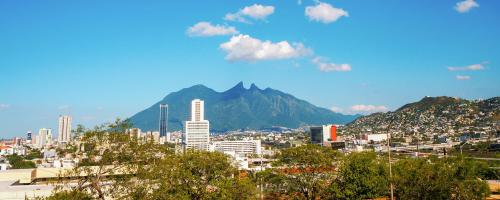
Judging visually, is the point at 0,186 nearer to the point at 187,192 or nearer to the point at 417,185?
the point at 187,192

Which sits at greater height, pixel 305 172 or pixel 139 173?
pixel 139 173

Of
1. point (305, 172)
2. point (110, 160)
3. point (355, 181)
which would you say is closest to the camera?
point (110, 160)

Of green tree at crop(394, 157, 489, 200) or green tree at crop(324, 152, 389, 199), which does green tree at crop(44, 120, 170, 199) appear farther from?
green tree at crop(394, 157, 489, 200)

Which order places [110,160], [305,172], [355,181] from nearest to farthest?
[110,160] → [305,172] → [355,181]

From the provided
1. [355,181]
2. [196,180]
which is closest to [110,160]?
[196,180]

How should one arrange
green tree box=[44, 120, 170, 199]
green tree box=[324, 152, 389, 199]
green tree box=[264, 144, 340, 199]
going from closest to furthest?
green tree box=[44, 120, 170, 199] < green tree box=[324, 152, 389, 199] < green tree box=[264, 144, 340, 199]

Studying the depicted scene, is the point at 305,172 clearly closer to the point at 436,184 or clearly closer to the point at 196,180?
the point at 196,180

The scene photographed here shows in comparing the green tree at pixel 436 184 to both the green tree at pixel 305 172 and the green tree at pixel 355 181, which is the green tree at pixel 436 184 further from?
the green tree at pixel 305 172

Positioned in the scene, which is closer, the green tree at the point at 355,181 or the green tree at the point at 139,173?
the green tree at the point at 139,173

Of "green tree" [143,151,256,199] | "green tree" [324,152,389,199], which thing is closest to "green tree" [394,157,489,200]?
"green tree" [324,152,389,199]

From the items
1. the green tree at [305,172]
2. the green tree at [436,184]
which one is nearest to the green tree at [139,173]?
the green tree at [305,172]

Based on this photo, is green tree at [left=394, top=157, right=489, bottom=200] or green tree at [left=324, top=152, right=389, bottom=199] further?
green tree at [left=324, top=152, right=389, bottom=199]

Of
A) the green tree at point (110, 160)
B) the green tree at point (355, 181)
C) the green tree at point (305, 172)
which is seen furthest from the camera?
the green tree at point (305, 172)

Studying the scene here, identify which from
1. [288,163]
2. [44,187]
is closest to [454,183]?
[288,163]
